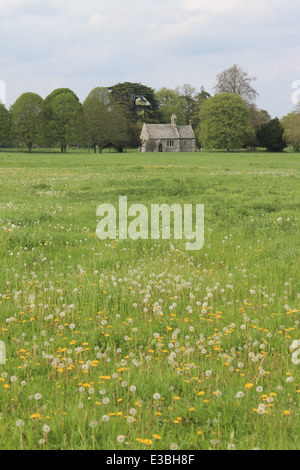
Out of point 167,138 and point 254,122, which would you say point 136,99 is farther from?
point 254,122

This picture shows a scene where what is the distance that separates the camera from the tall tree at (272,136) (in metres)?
93.0

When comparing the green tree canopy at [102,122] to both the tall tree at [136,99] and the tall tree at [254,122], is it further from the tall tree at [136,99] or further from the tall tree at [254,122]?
the tall tree at [254,122]

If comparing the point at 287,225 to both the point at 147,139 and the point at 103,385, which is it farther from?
the point at 147,139

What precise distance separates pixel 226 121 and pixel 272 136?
16002 mm

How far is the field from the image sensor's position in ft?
10.7

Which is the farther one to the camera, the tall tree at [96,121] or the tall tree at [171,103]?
the tall tree at [171,103]

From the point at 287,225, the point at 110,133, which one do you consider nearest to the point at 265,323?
the point at 287,225

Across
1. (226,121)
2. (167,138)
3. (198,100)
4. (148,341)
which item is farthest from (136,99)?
(148,341)

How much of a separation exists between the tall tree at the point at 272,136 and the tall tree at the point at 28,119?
166ft

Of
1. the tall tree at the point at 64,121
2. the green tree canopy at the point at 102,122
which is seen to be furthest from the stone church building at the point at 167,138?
the tall tree at the point at 64,121

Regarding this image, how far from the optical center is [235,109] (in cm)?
8438

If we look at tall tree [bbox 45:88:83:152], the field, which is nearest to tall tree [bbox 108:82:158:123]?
tall tree [bbox 45:88:83:152]

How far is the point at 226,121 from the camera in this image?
83875mm
